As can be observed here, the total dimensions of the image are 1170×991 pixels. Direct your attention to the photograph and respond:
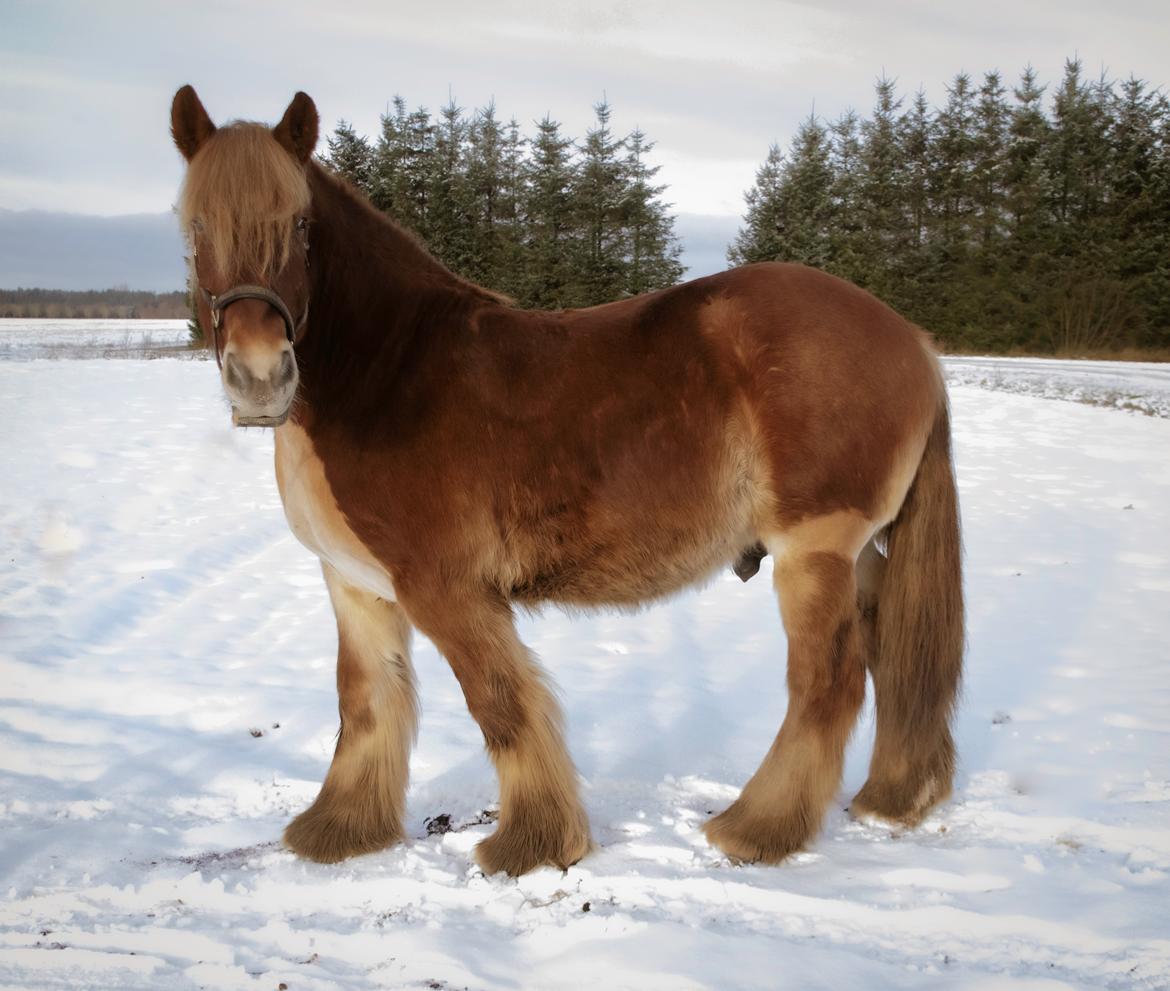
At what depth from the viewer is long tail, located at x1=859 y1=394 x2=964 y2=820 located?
10.7 feet

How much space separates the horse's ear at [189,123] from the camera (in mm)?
2729

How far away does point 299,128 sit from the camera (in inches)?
110

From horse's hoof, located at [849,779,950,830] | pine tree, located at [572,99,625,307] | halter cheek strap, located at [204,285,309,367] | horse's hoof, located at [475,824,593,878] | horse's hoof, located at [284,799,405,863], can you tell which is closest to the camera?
halter cheek strap, located at [204,285,309,367]

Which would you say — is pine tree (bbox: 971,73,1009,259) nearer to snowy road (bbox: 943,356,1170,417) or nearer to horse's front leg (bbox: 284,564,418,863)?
snowy road (bbox: 943,356,1170,417)

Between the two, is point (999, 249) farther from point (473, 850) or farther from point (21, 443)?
point (473, 850)

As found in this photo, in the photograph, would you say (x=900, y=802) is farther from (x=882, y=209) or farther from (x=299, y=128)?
(x=882, y=209)

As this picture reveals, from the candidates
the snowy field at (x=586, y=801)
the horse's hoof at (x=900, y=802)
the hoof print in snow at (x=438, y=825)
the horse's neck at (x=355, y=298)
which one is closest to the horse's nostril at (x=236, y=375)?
the horse's neck at (x=355, y=298)

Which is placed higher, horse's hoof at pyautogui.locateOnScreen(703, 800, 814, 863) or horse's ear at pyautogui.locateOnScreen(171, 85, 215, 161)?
horse's ear at pyautogui.locateOnScreen(171, 85, 215, 161)

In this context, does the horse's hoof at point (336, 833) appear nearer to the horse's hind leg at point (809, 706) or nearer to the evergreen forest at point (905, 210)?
the horse's hind leg at point (809, 706)

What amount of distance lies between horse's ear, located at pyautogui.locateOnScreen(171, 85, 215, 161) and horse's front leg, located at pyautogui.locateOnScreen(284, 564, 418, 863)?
1.54 meters

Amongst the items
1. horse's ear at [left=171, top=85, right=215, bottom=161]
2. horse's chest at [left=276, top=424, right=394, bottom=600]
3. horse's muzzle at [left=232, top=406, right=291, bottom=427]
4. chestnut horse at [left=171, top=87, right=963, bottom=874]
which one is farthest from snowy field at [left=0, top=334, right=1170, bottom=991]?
horse's ear at [left=171, top=85, right=215, bottom=161]

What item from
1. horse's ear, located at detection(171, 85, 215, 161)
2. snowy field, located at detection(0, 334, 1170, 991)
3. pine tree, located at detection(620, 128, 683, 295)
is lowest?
snowy field, located at detection(0, 334, 1170, 991)

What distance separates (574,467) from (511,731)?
0.94 meters

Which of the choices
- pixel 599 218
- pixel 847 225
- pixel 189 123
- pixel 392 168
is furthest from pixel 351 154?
pixel 189 123
